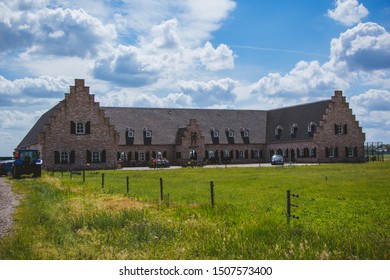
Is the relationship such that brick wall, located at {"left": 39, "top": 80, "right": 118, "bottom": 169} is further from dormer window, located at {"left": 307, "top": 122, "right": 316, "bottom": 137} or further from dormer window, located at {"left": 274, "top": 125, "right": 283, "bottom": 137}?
dormer window, located at {"left": 307, "top": 122, "right": 316, "bottom": 137}

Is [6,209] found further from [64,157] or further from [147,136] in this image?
[147,136]

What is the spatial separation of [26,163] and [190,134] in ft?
105

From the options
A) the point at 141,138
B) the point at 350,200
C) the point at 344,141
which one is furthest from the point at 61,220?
the point at 344,141

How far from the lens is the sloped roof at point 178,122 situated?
62.8 meters

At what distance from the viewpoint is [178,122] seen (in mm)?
67250

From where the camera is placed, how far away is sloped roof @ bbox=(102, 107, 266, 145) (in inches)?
2474

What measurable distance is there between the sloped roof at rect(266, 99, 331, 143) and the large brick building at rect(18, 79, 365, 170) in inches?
6.4

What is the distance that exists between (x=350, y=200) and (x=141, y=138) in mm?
46328

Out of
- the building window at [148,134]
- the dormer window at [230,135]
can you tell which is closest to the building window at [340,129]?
the dormer window at [230,135]

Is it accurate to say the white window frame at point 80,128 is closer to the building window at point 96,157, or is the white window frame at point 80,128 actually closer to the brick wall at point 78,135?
the brick wall at point 78,135

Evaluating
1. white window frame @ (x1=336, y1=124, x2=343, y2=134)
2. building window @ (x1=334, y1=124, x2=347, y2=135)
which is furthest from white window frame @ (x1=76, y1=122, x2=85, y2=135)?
white window frame @ (x1=336, y1=124, x2=343, y2=134)

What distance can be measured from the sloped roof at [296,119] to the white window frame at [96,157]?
2888cm

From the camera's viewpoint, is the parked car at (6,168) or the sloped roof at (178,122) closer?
the parked car at (6,168)

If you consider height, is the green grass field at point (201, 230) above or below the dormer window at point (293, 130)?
below
